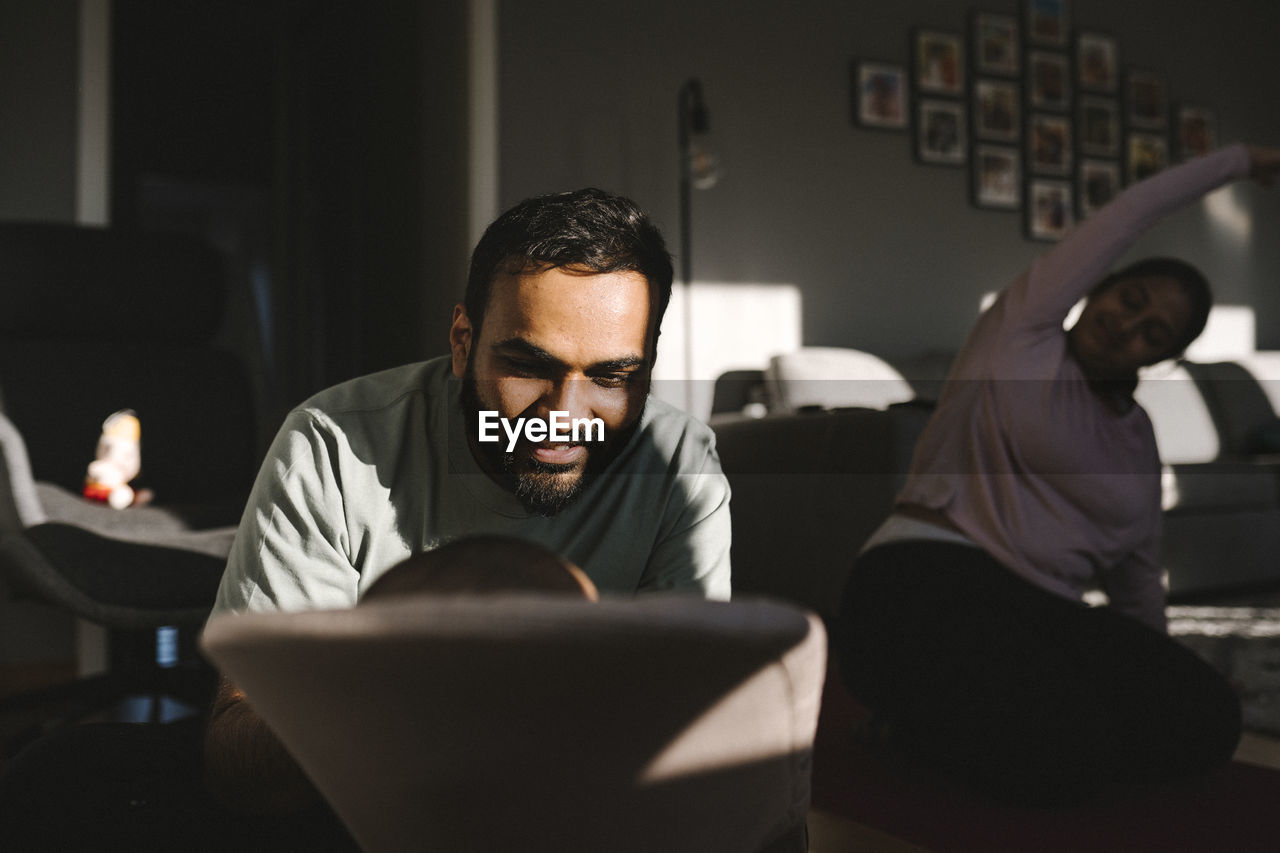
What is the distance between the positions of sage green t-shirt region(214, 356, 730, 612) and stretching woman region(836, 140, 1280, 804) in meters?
0.70

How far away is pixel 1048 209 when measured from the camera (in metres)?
3.73

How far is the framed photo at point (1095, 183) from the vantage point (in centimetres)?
381

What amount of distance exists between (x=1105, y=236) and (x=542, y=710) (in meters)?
1.09

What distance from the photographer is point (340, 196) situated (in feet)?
11.1

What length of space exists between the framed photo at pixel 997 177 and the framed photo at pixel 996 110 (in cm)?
5

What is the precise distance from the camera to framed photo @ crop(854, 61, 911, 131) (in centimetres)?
342

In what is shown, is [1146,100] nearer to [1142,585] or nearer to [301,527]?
[1142,585]

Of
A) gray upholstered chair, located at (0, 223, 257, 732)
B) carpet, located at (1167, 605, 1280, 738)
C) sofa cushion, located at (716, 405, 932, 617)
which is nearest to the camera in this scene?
sofa cushion, located at (716, 405, 932, 617)

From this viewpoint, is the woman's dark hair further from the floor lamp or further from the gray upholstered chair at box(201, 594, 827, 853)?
the floor lamp

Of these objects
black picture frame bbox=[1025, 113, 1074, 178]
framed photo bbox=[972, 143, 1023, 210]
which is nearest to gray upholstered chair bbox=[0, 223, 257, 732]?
framed photo bbox=[972, 143, 1023, 210]

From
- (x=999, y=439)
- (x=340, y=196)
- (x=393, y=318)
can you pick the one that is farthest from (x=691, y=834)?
(x=340, y=196)

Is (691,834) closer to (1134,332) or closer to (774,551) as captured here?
(774,551)

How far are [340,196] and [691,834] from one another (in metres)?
3.36

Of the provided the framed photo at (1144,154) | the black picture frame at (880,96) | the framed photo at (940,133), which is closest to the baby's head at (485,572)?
the black picture frame at (880,96)
